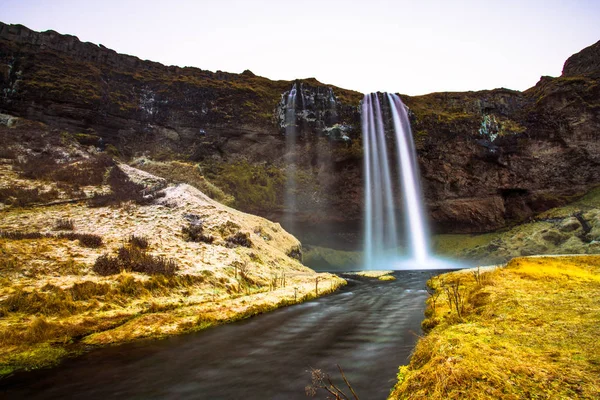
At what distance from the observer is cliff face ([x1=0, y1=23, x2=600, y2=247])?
2007 inches

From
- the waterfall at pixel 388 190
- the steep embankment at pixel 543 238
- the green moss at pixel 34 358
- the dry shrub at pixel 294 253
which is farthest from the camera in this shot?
the waterfall at pixel 388 190

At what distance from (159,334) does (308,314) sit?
6.20 meters

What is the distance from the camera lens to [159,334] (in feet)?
30.9

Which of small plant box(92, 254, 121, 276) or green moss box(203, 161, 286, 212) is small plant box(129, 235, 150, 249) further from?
green moss box(203, 161, 286, 212)

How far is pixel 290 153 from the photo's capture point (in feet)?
186

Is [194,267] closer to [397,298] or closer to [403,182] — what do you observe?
[397,298]

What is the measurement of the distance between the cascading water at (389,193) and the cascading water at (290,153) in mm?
13840

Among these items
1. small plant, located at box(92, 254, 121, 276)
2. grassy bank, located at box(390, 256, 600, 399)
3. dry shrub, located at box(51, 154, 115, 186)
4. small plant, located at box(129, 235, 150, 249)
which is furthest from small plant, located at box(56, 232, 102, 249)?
grassy bank, located at box(390, 256, 600, 399)

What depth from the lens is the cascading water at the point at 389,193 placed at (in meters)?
55.7

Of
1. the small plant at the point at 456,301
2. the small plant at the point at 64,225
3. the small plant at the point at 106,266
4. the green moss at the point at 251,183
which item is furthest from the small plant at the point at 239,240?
the green moss at the point at 251,183

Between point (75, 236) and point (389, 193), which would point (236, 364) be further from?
point (389, 193)

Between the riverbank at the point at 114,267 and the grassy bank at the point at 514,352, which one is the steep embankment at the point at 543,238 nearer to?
the grassy bank at the point at 514,352

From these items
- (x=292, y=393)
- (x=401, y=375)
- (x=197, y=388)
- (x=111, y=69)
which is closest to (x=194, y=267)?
(x=197, y=388)

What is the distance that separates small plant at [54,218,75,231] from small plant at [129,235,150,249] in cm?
355
